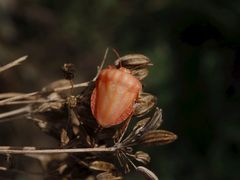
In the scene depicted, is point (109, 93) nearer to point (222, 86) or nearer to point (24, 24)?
point (222, 86)

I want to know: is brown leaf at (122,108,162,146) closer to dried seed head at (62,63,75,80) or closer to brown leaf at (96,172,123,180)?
brown leaf at (96,172,123,180)

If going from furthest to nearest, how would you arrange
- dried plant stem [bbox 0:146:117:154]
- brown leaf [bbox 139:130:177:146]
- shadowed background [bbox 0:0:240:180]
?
shadowed background [bbox 0:0:240:180] → brown leaf [bbox 139:130:177:146] → dried plant stem [bbox 0:146:117:154]

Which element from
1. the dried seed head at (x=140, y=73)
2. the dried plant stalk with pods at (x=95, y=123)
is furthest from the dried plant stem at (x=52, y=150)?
the dried seed head at (x=140, y=73)

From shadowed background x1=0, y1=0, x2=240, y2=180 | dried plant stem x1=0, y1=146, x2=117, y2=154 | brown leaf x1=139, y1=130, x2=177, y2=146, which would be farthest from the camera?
shadowed background x1=0, y1=0, x2=240, y2=180

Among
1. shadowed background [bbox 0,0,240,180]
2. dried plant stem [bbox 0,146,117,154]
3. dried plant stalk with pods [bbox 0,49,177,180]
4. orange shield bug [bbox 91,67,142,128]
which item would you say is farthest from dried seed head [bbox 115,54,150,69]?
shadowed background [bbox 0,0,240,180]

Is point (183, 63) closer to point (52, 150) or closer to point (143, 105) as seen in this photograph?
point (143, 105)
